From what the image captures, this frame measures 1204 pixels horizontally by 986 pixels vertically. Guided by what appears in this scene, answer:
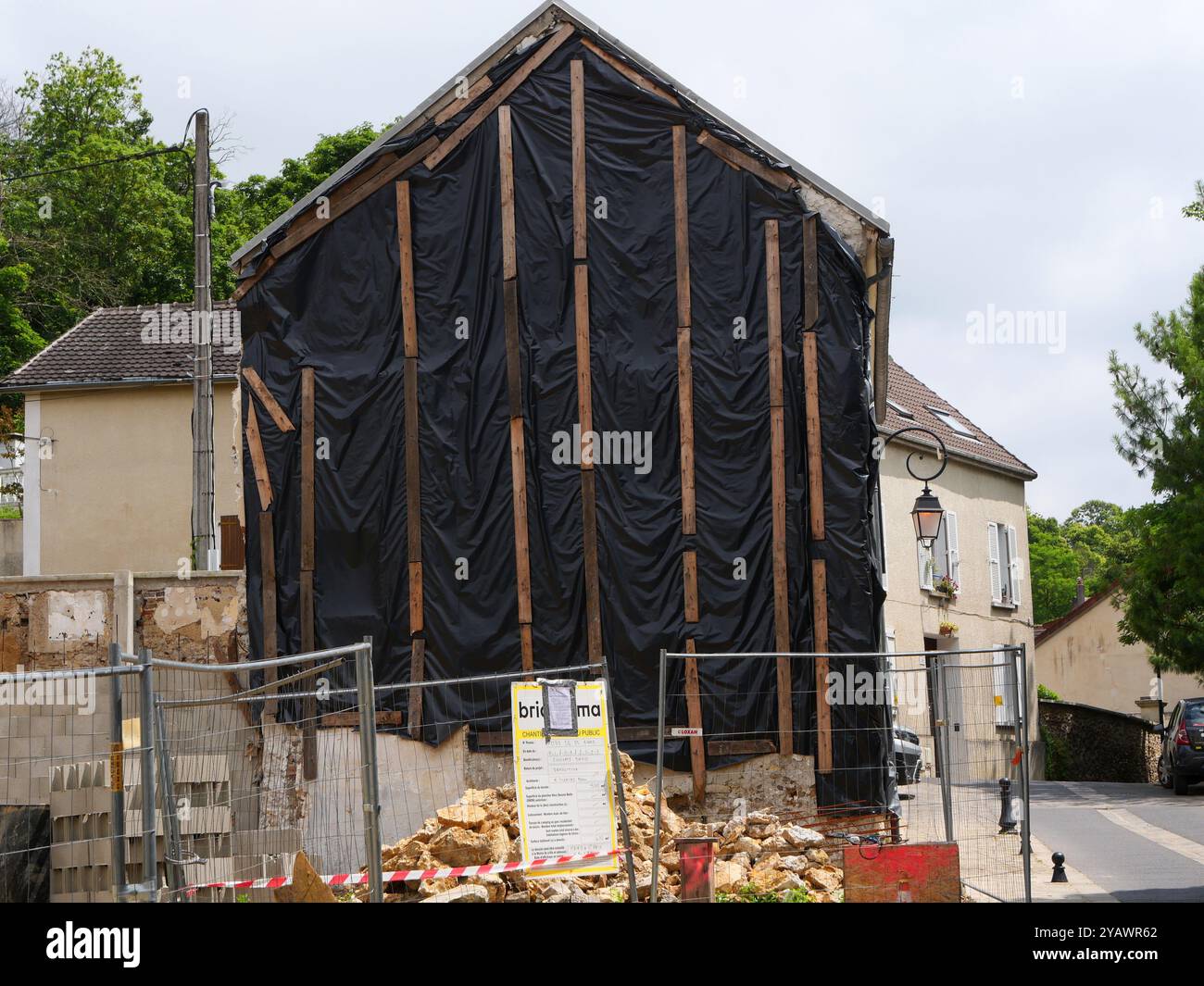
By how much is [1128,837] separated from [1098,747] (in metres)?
18.9

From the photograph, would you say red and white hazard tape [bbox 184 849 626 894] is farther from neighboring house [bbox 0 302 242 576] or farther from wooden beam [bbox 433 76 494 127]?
neighboring house [bbox 0 302 242 576]

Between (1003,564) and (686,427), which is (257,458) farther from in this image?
(1003,564)

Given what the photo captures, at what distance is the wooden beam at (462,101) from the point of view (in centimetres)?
1731

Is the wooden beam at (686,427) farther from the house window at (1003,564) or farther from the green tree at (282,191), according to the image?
the green tree at (282,191)

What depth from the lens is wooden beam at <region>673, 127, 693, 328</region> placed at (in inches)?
657

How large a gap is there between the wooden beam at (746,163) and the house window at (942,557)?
1591 centimetres

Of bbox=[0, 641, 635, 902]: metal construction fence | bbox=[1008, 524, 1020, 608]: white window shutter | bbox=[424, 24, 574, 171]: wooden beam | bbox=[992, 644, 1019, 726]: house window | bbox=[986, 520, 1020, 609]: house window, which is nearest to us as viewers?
bbox=[0, 641, 635, 902]: metal construction fence

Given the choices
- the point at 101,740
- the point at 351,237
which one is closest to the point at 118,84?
the point at 351,237

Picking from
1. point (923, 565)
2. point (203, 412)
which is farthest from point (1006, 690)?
point (923, 565)

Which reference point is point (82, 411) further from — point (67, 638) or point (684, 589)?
point (684, 589)

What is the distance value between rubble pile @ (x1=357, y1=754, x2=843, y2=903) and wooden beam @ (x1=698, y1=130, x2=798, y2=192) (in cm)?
732

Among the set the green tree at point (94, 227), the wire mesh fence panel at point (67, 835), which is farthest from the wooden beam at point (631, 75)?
the green tree at point (94, 227)

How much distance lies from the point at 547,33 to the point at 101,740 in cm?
954

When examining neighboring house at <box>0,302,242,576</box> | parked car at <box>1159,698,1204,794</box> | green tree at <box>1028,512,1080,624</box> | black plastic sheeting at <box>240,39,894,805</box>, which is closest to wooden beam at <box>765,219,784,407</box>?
black plastic sheeting at <box>240,39,894,805</box>
